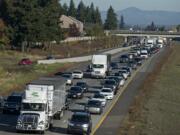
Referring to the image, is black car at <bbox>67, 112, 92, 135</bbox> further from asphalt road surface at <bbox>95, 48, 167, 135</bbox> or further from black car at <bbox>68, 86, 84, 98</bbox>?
black car at <bbox>68, 86, 84, 98</bbox>

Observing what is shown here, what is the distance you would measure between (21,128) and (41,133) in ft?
4.57

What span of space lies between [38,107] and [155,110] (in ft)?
53.5

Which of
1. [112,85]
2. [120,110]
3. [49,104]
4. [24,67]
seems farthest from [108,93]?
[24,67]

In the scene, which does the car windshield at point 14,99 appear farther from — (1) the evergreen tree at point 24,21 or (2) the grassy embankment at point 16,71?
(1) the evergreen tree at point 24,21

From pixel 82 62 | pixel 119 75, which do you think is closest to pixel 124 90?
pixel 119 75

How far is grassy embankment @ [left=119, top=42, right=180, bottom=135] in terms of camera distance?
4498 cm

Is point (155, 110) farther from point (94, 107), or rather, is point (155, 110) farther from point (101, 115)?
point (94, 107)

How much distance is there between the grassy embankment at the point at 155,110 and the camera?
148ft

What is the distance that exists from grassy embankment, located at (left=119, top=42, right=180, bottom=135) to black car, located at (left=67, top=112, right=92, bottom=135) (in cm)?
267

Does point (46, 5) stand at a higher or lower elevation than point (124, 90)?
higher

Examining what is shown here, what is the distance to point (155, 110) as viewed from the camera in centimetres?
5588

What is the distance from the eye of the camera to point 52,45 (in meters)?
141

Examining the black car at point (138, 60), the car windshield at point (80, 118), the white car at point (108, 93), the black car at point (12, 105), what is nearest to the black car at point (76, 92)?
the white car at point (108, 93)

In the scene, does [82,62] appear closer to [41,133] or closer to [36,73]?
[36,73]
